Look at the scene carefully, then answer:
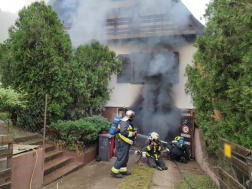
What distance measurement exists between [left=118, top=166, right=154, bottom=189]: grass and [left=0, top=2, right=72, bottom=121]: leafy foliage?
10.4 feet

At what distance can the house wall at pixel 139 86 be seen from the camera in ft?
27.0

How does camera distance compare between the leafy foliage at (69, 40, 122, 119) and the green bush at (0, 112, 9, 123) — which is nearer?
the green bush at (0, 112, 9, 123)

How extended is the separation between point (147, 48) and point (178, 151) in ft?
15.8

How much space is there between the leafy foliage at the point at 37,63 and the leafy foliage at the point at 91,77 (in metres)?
Answer: 0.91

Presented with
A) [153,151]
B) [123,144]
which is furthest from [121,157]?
[153,151]

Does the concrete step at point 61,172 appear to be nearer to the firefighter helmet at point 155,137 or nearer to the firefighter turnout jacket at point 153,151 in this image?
the firefighter turnout jacket at point 153,151

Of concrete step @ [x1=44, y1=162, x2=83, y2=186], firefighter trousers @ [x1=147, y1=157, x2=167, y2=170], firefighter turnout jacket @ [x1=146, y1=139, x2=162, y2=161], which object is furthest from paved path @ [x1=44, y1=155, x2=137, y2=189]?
firefighter turnout jacket @ [x1=146, y1=139, x2=162, y2=161]

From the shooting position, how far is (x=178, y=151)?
22.0ft

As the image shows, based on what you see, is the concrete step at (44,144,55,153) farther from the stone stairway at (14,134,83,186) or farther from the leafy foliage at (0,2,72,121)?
the leafy foliage at (0,2,72,121)

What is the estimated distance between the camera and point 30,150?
3.84 metres

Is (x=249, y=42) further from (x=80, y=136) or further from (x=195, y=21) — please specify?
(x=195, y=21)

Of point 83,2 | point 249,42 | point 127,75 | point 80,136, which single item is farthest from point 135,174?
point 83,2

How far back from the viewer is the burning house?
27.1 ft

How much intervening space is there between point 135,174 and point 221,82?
11.0 ft
